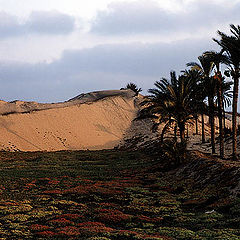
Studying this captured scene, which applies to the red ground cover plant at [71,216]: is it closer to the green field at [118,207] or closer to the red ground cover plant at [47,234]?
the green field at [118,207]

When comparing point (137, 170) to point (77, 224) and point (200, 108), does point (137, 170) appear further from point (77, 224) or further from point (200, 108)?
point (77, 224)

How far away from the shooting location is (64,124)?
88.8 meters

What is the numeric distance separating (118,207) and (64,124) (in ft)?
232

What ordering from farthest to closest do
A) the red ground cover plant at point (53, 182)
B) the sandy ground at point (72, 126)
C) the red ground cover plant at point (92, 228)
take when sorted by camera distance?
the sandy ground at point (72, 126) → the red ground cover plant at point (53, 182) → the red ground cover plant at point (92, 228)

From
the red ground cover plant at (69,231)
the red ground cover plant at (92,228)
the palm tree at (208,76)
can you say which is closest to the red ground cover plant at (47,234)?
the red ground cover plant at (69,231)

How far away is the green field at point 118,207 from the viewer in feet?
45.0

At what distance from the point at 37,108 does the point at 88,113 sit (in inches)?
569

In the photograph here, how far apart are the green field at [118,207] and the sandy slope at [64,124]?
148 ft

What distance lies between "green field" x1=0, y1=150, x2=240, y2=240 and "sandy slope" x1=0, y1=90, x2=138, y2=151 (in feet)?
148

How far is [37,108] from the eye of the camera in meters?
95.8

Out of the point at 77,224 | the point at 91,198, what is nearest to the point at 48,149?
the point at 91,198

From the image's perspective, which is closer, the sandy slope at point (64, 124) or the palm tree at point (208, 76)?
the palm tree at point (208, 76)

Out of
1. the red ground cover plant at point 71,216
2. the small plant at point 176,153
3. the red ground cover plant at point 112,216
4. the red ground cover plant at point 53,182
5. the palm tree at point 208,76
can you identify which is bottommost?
the red ground cover plant at point 53,182

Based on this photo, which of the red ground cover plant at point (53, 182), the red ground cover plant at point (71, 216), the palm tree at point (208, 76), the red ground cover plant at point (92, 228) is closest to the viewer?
the red ground cover plant at point (92, 228)
